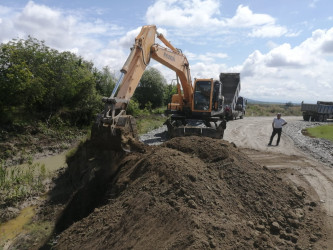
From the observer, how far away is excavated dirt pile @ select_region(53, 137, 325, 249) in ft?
14.6

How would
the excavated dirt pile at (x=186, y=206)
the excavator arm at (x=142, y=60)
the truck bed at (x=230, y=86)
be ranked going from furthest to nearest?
1. the truck bed at (x=230, y=86)
2. the excavator arm at (x=142, y=60)
3. the excavated dirt pile at (x=186, y=206)

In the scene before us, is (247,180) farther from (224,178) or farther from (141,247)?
(141,247)

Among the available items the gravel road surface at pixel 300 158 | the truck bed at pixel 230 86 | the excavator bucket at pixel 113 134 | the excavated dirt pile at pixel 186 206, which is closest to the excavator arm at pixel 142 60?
the excavator bucket at pixel 113 134

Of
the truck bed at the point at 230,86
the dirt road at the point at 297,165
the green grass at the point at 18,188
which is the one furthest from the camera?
the truck bed at the point at 230,86

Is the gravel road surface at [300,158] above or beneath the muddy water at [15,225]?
above

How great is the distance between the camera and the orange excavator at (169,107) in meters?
7.82

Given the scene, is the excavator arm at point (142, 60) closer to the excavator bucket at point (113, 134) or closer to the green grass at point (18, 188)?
the excavator bucket at point (113, 134)

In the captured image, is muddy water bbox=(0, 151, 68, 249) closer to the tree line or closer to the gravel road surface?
the gravel road surface

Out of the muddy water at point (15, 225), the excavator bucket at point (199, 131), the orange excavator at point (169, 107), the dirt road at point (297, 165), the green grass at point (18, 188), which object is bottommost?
the muddy water at point (15, 225)

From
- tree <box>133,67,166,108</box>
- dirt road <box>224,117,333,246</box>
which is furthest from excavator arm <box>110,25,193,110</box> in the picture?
tree <box>133,67,166,108</box>

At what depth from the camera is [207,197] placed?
5348 mm

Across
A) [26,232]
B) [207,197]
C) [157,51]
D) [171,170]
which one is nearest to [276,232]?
[207,197]

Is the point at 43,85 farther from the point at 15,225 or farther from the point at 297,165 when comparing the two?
the point at 297,165

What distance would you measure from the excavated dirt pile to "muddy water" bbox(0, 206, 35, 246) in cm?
95
